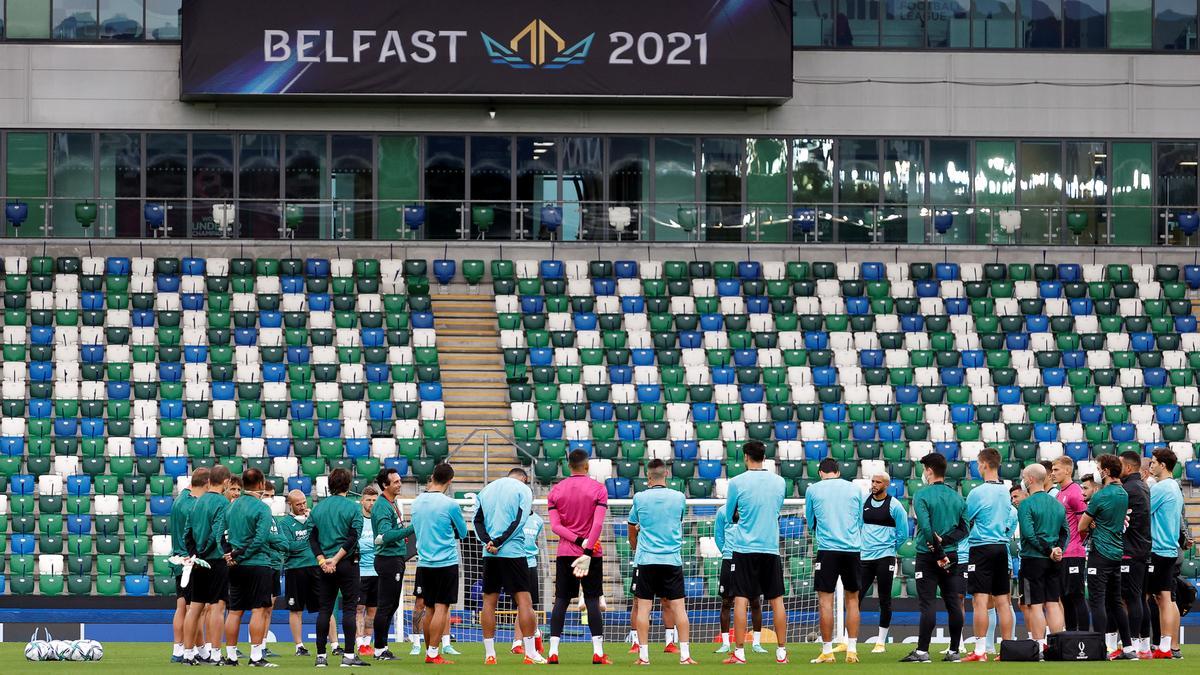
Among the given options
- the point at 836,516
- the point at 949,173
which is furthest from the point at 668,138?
the point at 836,516

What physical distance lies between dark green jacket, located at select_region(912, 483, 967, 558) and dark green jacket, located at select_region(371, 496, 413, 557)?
4728mm

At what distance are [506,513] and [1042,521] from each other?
484 centimetres

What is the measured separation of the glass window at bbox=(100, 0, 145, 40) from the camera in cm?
3669

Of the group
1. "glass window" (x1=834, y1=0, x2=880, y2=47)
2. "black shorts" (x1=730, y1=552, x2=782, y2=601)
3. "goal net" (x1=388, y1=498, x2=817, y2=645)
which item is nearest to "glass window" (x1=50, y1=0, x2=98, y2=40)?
"glass window" (x1=834, y1=0, x2=880, y2=47)

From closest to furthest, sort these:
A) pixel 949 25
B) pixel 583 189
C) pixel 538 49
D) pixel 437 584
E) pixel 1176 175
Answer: pixel 437 584 < pixel 538 49 < pixel 583 189 < pixel 949 25 < pixel 1176 175

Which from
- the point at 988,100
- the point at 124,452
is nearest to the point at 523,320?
the point at 124,452

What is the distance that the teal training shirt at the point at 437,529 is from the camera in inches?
699

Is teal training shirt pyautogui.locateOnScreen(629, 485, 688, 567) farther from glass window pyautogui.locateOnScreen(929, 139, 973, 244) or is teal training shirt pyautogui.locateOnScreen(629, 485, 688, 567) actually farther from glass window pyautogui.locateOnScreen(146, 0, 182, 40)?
glass window pyautogui.locateOnScreen(146, 0, 182, 40)

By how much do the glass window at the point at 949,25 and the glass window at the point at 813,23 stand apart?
193 centimetres

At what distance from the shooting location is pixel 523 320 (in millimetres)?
34312

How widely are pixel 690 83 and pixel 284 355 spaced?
361 inches

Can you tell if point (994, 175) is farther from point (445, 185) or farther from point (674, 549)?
point (674, 549)

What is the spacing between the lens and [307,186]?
120 feet

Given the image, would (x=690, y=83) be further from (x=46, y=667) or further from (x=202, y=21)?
(x=46, y=667)
